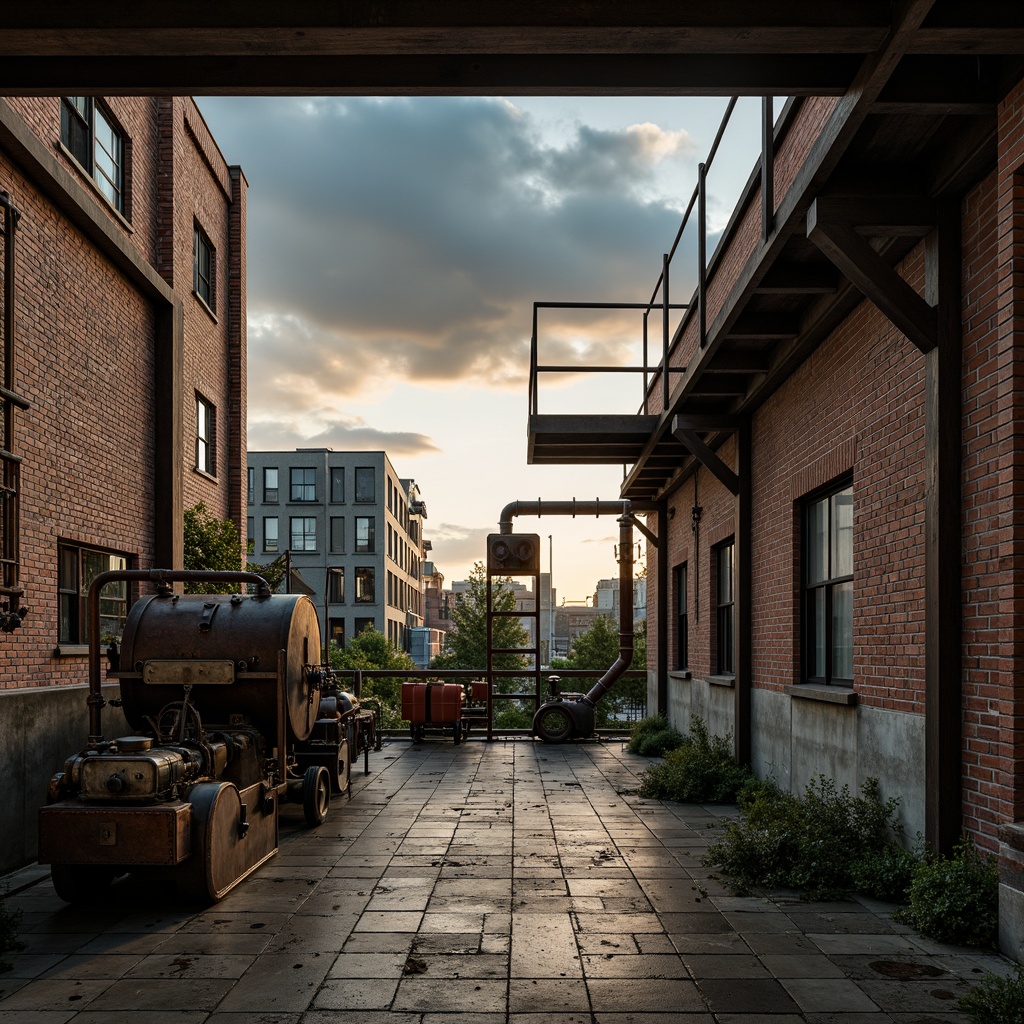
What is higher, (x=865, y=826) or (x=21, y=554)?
(x=21, y=554)

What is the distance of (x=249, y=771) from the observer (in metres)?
8.20

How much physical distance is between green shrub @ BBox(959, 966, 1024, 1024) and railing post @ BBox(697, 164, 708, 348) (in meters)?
6.61

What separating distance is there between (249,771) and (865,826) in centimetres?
481

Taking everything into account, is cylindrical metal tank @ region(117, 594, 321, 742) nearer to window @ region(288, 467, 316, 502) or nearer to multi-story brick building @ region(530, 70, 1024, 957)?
multi-story brick building @ region(530, 70, 1024, 957)

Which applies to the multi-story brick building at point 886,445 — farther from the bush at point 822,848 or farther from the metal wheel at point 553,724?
Result: the metal wheel at point 553,724

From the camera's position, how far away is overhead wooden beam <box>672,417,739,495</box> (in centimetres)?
1223

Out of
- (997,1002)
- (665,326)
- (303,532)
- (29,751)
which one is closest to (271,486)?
(303,532)

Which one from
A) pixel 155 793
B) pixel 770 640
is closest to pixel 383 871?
pixel 155 793

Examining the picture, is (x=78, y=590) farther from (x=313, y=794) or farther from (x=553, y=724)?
(x=553, y=724)

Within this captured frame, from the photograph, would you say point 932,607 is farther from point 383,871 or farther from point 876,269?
point 383,871

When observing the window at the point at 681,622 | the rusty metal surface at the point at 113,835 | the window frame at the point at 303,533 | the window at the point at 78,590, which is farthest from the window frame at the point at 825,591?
the window frame at the point at 303,533

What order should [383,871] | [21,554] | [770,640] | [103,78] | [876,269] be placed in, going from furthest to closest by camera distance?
[770,640] < [21,554] < [383,871] < [876,269] < [103,78]

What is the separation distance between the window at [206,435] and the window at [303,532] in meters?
44.8

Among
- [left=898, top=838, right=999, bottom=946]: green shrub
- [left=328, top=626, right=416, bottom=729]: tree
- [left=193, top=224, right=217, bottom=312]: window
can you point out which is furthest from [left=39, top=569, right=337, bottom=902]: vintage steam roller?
[left=328, top=626, right=416, bottom=729]: tree
